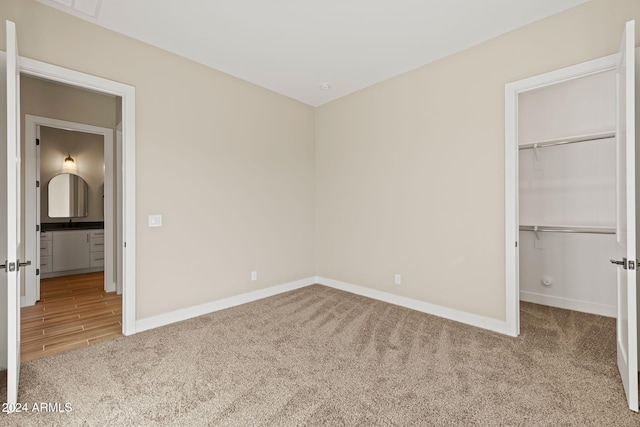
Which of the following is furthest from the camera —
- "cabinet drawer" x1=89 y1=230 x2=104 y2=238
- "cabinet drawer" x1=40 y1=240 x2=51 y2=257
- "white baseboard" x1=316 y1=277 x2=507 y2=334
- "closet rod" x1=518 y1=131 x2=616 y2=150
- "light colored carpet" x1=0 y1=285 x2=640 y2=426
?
"cabinet drawer" x1=89 y1=230 x2=104 y2=238

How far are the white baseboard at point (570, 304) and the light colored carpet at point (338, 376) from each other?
0.18 metres

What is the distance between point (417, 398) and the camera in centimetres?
194

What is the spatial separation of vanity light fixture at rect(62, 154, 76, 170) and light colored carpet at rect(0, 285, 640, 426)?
172 inches

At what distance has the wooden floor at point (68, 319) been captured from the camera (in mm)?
2727

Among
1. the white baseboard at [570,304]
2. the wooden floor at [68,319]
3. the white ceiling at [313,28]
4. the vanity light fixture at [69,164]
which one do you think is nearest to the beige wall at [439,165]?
the white ceiling at [313,28]

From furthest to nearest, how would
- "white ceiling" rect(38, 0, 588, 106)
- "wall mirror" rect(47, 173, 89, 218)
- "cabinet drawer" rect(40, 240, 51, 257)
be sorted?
"wall mirror" rect(47, 173, 89, 218)
"cabinet drawer" rect(40, 240, 51, 257)
"white ceiling" rect(38, 0, 588, 106)

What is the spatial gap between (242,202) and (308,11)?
217 cm

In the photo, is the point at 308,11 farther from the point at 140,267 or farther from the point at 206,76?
the point at 140,267

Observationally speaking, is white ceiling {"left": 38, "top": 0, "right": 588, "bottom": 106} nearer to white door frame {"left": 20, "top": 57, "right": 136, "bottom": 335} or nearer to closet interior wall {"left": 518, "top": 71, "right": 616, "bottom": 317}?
white door frame {"left": 20, "top": 57, "right": 136, "bottom": 335}

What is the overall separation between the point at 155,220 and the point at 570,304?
4608mm

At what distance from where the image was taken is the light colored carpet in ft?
5.86

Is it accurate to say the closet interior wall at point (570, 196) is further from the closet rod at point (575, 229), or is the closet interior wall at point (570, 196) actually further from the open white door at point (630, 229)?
the open white door at point (630, 229)

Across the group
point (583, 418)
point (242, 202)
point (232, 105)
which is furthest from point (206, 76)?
point (583, 418)

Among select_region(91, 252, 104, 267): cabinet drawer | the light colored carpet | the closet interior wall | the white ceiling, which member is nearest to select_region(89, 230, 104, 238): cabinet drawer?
select_region(91, 252, 104, 267): cabinet drawer
